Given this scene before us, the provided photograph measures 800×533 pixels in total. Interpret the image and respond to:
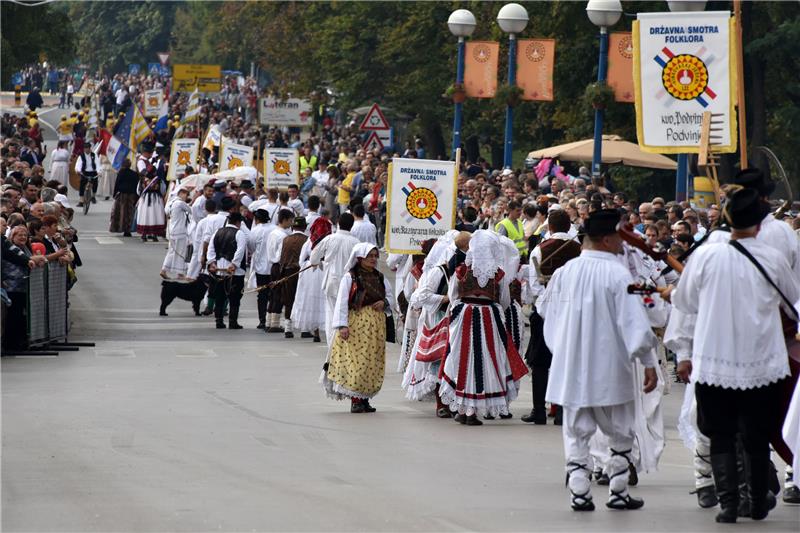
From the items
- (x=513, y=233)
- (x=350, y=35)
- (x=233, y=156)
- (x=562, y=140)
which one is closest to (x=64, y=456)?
(x=513, y=233)

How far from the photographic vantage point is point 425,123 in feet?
177

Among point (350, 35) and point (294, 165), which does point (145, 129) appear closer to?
point (294, 165)

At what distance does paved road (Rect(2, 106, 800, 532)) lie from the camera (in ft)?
32.6

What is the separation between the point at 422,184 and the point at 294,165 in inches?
633

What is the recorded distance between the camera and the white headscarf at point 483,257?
1448 cm

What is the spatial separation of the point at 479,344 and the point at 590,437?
4167 mm

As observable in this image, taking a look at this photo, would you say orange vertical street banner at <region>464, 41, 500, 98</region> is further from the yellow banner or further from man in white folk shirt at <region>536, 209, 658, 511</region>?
the yellow banner

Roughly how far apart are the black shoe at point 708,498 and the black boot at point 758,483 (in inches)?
17.7

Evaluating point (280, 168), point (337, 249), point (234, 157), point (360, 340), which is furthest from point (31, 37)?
point (360, 340)

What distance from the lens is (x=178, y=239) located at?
93.7 feet

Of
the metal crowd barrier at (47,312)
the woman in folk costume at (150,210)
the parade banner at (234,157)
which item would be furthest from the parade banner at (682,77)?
the woman in folk costume at (150,210)

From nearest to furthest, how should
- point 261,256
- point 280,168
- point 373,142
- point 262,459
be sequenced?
1. point 262,459
2. point 261,256
3. point 280,168
4. point 373,142

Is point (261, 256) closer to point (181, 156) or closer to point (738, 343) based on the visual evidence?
point (181, 156)

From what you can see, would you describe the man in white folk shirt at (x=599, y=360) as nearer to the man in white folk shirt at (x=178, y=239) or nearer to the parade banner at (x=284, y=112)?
the man in white folk shirt at (x=178, y=239)
